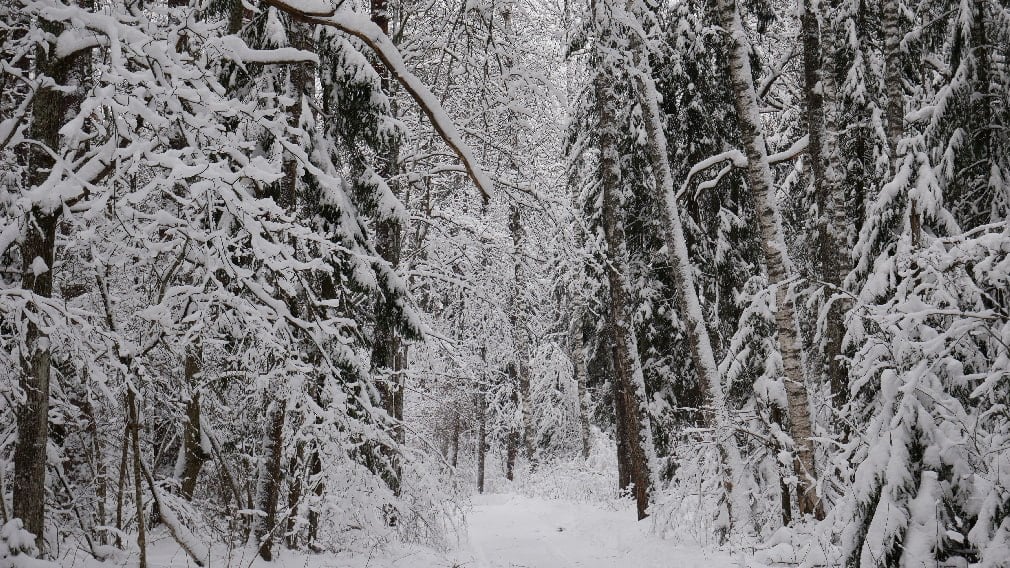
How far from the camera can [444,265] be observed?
435 inches

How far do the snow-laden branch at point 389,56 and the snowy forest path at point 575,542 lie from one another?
22.4 ft

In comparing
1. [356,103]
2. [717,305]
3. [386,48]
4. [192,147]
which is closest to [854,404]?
[386,48]

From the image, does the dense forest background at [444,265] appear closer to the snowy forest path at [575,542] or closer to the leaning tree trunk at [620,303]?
the leaning tree trunk at [620,303]

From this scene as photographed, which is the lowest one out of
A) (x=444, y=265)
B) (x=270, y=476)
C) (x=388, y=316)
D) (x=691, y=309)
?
(x=270, y=476)

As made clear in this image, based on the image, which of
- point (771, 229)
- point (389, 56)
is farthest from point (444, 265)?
point (389, 56)

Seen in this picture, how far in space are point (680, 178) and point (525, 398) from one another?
40.6 ft

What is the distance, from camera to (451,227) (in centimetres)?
1248

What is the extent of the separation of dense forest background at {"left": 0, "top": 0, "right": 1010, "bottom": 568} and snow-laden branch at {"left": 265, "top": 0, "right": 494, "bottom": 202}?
0.02 meters

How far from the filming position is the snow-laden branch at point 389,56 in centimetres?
205

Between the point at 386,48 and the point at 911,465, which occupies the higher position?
the point at 386,48

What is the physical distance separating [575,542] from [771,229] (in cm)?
680

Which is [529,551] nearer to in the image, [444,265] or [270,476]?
[444,265]

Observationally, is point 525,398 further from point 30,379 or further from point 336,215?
point 30,379

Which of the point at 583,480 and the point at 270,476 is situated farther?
the point at 583,480
